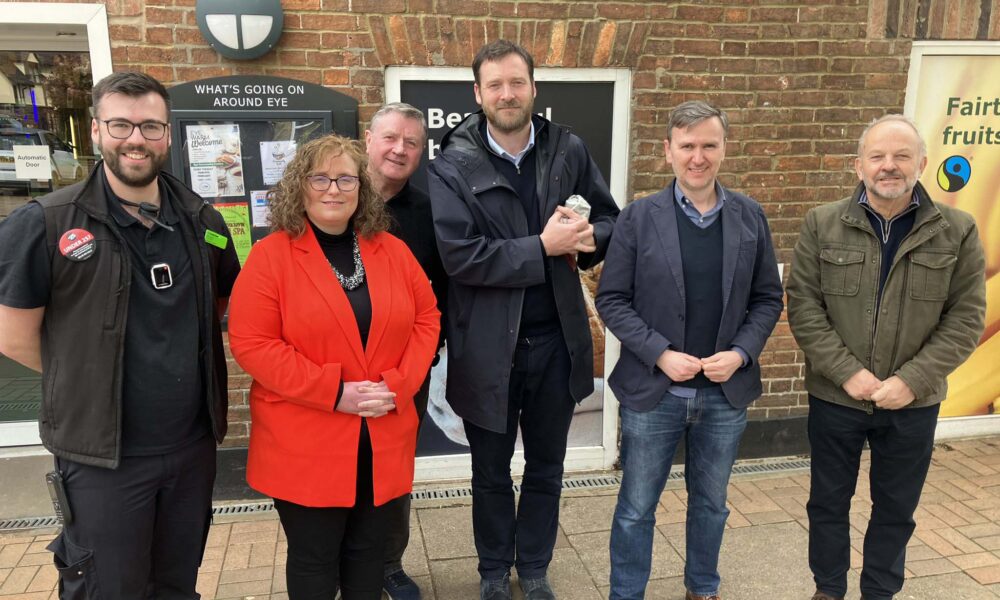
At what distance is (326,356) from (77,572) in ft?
3.31

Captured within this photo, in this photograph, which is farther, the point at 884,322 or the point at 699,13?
the point at 699,13

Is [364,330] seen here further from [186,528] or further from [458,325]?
[186,528]

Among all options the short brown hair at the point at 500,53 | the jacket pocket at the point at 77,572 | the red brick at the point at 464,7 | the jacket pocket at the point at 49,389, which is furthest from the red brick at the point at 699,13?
the jacket pocket at the point at 77,572

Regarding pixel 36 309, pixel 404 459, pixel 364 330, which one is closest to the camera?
pixel 36 309

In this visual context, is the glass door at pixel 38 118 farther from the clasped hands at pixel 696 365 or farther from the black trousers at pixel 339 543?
the clasped hands at pixel 696 365

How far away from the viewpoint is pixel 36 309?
79.4 inches

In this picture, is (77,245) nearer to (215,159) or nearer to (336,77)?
(215,159)

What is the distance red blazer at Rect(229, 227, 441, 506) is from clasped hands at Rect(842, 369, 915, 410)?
1670 millimetres

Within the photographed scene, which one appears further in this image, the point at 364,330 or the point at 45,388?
the point at 364,330

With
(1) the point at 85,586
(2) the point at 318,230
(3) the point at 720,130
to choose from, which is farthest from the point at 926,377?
(1) the point at 85,586

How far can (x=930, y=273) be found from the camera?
2605mm

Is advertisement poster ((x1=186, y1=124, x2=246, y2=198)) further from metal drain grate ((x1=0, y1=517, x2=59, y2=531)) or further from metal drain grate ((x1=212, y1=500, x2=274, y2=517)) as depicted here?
metal drain grate ((x1=0, y1=517, x2=59, y2=531))

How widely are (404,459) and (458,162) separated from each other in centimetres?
115

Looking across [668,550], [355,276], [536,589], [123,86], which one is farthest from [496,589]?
[123,86]
